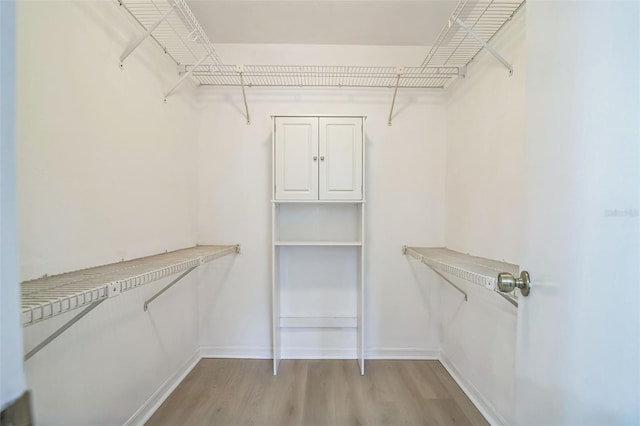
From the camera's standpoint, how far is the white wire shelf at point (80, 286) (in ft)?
2.26

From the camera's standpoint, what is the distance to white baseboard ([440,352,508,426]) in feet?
5.00

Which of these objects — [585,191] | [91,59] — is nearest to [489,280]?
[585,191]

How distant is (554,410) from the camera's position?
22.3 inches

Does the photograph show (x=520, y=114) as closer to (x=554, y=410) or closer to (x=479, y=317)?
(x=479, y=317)

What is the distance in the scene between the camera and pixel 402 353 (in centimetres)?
226

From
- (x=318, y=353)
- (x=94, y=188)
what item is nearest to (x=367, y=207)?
(x=318, y=353)

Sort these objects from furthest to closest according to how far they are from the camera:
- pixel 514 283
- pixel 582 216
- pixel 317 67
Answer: pixel 317 67
pixel 514 283
pixel 582 216

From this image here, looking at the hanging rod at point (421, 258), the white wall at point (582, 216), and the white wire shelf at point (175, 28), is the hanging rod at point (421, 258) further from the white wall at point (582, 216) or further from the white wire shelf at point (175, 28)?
the white wire shelf at point (175, 28)

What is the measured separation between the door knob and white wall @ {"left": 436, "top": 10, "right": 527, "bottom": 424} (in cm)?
79

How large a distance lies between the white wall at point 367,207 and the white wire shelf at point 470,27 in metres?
0.33

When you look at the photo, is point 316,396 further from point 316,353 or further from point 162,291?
point 162,291

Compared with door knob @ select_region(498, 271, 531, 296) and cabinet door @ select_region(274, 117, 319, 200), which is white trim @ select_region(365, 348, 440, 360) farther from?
door knob @ select_region(498, 271, 531, 296)

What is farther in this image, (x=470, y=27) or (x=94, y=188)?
(x=470, y=27)

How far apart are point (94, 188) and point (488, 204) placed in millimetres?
2065
